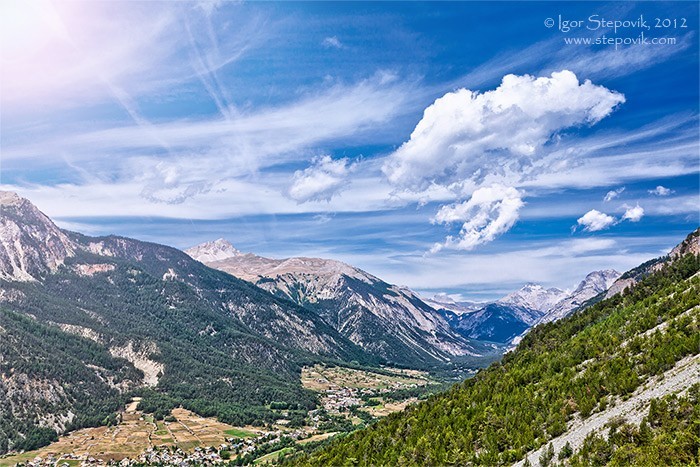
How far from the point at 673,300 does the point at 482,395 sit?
1161 inches

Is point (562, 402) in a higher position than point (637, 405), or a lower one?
lower

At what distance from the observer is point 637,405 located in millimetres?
39281

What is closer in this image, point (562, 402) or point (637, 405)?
point (637, 405)

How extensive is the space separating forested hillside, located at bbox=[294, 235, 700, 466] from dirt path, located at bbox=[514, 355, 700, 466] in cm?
109

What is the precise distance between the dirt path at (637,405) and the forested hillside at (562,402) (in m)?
1.09

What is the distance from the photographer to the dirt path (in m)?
38.0

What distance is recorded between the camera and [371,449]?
69312 mm

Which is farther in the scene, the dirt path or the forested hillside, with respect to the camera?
the dirt path

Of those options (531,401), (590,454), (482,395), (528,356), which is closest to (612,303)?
(528,356)

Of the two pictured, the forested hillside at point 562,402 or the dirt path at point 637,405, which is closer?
the forested hillside at point 562,402

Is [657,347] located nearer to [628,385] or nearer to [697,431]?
[628,385]

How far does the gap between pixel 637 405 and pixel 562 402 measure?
9514 millimetres

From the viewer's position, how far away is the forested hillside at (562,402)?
35219 mm

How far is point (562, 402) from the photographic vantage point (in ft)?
157
